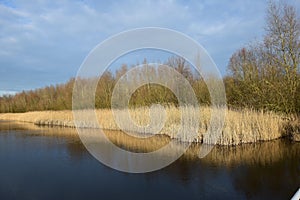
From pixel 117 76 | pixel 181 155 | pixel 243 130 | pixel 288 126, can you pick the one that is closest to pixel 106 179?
pixel 181 155

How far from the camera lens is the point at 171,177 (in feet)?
18.5

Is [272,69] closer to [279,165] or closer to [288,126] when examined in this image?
[288,126]

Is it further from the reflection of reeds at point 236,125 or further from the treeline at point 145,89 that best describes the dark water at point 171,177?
the treeline at point 145,89

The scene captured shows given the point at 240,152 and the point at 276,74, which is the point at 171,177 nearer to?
the point at 240,152

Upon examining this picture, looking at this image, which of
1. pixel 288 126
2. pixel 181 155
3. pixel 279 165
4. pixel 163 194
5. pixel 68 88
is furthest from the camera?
pixel 68 88

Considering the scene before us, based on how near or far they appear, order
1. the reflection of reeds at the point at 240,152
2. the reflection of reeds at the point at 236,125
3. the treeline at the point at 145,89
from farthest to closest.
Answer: the treeline at the point at 145,89 < the reflection of reeds at the point at 236,125 < the reflection of reeds at the point at 240,152

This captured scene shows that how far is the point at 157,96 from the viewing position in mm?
14164

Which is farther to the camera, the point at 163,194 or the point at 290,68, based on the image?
the point at 290,68

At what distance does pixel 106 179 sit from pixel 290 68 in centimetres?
900

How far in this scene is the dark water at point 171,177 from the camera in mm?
4695

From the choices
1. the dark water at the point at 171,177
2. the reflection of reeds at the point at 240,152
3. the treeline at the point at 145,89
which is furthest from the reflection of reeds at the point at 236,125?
the treeline at the point at 145,89

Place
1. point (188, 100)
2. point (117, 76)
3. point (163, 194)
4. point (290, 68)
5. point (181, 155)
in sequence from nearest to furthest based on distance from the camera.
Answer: point (163, 194) < point (181, 155) < point (290, 68) < point (188, 100) < point (117, 76)

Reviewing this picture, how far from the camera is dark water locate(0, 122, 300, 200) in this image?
4695 mm

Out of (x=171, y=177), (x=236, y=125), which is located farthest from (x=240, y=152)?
(x=171, y=177)
